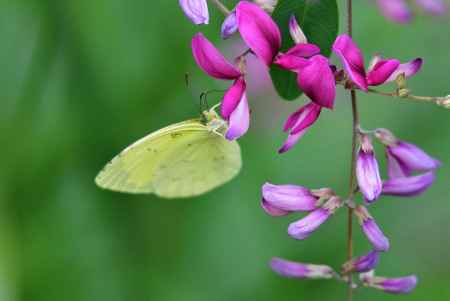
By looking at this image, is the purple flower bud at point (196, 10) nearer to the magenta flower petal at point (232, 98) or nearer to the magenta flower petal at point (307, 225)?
the magenta flower petal at point (232, 98)

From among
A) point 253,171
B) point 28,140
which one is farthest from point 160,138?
point 253,171

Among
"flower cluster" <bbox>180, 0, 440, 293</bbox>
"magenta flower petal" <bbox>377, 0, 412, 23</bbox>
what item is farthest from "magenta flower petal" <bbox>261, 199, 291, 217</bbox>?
"magenta flower petal" <bbox>377, 0, 412, 23</bbox>

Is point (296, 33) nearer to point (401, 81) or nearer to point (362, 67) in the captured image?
point (362, 67)

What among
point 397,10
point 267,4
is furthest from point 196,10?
point 397,10

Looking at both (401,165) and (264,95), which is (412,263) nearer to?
(264,95)

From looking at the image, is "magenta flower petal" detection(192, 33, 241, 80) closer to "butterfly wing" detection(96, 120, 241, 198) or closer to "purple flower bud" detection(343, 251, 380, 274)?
→ "butterfly wing" detection(96, 120, 241, 198)
